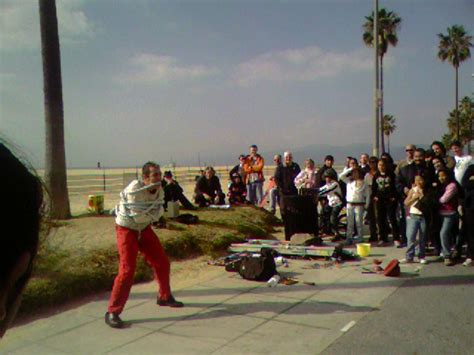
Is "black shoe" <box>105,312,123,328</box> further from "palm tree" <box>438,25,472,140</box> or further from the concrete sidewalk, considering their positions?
"palm tree" <box>438,25,472,140</box>

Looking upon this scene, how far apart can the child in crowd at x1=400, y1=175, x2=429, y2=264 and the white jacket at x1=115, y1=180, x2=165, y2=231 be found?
475cm

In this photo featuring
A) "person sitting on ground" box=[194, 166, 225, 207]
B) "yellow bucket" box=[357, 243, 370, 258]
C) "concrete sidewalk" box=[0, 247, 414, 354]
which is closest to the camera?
"concrete sidewalk" box=[0, 247, 414, 354]

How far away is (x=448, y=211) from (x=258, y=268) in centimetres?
370

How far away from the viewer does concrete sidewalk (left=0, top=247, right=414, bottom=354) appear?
4.54m

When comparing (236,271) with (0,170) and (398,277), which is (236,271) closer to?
(398,277)

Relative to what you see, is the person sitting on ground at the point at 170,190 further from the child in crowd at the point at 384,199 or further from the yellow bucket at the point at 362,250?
the child in crowd at the point at 384,199

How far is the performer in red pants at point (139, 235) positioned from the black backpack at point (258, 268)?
158 centimetres

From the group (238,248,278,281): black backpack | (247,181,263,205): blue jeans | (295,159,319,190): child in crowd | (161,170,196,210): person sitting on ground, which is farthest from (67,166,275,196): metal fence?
(295,159,319,190): child in crowd

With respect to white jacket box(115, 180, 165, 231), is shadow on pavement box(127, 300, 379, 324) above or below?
below

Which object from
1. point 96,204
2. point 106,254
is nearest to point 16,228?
point 106,254

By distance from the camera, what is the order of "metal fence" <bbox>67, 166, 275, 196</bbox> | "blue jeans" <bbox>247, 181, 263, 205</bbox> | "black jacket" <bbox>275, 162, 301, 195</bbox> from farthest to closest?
"metal fence" <bbox>67, 166, 275, 196</bbox>, "blue jeans" <bbox>247, 181, 263, 205</bbox>, "black jacket" <bbox>275, 162, 301, 195</bbox>

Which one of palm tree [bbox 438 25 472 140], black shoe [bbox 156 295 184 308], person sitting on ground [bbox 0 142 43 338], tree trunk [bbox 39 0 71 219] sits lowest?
black shoe [bbox 156 295 184 308]

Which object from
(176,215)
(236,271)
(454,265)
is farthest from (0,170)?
Result: (176,215)

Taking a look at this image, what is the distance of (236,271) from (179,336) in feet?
8.97
